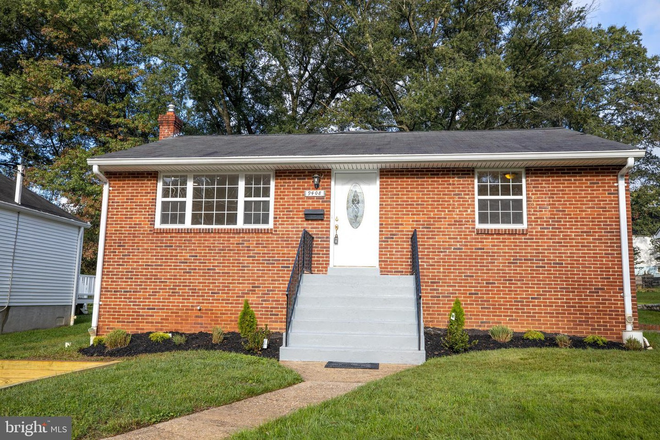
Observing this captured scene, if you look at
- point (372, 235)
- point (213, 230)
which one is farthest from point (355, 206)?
point (213, 230)

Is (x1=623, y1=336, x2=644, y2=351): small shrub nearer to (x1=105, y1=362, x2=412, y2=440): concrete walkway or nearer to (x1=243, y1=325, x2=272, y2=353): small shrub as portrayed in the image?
(x1=105, y1=362, x2=412, y2=440): concrete walkway

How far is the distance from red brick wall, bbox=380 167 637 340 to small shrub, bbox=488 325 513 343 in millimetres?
569

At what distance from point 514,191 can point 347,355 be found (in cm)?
455

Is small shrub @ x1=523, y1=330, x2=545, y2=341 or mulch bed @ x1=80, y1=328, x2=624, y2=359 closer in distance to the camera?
mulch bed @ x1=80, y1=328, x2=624, y2=359

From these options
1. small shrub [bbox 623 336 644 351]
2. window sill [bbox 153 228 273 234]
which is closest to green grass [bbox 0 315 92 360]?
window sill [bbox 153 228 273 234]

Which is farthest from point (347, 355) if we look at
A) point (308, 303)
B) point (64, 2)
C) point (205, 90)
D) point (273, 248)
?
point (64, 2)

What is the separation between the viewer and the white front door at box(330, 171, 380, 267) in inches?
385

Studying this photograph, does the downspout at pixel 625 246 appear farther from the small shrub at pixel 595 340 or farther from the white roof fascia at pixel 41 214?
the white roof fascia at pixel 41 214

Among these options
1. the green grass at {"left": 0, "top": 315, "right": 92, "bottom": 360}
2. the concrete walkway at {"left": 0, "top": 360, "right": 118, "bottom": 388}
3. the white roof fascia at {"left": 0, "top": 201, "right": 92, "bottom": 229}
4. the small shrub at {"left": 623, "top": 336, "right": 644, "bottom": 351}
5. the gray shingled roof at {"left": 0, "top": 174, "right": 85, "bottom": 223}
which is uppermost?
the gray shingled roof at {"left": 0, "top": 174, "right": 85, "bottom": 223}

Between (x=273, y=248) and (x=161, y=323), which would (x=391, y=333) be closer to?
(x=273, y=248)

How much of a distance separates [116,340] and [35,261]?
7835mm

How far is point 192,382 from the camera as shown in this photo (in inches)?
214

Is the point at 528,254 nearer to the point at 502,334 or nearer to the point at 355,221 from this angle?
the point at 502,334

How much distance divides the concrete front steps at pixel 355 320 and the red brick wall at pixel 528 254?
0.82m
